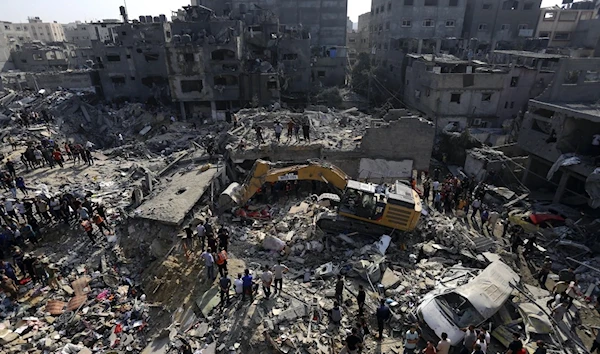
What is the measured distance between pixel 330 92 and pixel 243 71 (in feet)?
31.6

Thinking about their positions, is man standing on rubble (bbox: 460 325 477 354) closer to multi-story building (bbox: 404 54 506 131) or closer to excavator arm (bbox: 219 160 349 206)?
excavator arm (bbox: 219 160 349 206)

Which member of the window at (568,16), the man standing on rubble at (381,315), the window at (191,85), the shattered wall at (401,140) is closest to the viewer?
the man standing on rubble at (381,315)

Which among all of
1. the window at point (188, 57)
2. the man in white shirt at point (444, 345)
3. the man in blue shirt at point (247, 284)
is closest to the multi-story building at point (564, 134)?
the man in white shirt at point (444, 345)

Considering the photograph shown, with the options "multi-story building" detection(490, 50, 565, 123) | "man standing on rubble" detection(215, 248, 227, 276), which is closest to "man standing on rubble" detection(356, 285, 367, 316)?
"man standing on rubble" detection(215, 248, 227, 276)

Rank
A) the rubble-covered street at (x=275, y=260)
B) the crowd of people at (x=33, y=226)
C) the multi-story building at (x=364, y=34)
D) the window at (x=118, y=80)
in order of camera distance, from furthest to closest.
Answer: the multi-story building at (x=364, y=34), the window at (x=118, y=80), the crowd of people at (x=33, y=226), the rubble-covered street at (x=275, y=260)

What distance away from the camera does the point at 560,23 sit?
1784 inches

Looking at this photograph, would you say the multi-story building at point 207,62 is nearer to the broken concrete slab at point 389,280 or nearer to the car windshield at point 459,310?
the broken concrete slab at point 389,280

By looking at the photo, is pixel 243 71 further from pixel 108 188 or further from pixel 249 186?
pixel 249 186

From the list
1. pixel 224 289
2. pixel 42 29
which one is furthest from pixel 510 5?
pixel 42 29

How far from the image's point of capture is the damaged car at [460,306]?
8727 millimetres

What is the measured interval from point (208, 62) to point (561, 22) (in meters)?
44.6

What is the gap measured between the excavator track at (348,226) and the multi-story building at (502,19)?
1564 inches

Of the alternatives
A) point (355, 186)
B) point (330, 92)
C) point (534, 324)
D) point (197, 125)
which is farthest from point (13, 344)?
point (330, 92)

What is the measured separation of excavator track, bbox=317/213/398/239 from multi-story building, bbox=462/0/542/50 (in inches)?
1564
